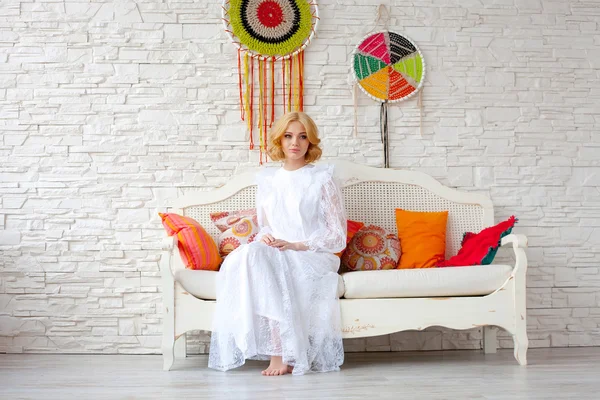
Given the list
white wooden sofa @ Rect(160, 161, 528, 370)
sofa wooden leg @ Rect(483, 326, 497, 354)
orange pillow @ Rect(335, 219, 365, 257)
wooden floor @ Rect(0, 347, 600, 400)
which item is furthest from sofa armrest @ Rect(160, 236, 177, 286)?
sofa wooden leg @ Rect(483, 326, 497, 354)

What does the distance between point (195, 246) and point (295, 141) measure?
2.22ft

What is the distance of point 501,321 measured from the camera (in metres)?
3.04

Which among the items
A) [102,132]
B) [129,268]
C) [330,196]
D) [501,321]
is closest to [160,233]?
[129,268]

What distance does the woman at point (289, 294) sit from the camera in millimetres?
2842

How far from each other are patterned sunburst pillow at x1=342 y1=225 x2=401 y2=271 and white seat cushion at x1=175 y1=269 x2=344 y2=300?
37cm

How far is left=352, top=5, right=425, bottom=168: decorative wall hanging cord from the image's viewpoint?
3.81 metres

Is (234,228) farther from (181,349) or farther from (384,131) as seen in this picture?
(384,131)

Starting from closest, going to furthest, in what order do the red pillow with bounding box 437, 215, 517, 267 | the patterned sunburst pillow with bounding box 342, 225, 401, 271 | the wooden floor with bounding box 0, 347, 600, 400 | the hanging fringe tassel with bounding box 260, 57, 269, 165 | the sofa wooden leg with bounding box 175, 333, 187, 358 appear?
the wooden floor with bounding box 0, 347, 600, 400
the red pillow with bounding box 437, 215, 517, 267
the patterned sunburst pillow with bounding box 342, 225, 401, 271
the sofa wooden leg with bounding box 175, 333, 187, 358
the hanging fringe tassel with bounding box 260, 57, 269, 165

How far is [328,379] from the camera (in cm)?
269

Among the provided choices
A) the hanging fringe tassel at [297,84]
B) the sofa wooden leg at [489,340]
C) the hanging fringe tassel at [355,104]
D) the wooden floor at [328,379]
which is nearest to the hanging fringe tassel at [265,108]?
the hanging fringe tassel at [297,84]

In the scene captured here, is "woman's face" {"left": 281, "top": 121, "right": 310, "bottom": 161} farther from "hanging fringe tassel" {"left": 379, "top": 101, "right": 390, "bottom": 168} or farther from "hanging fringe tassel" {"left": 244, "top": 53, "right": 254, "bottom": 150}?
"hanging fringe tassel" {"left": 379, "top": 101, "right": 390, "bottom": 168}

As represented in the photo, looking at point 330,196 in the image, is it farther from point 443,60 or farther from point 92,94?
point 92,94

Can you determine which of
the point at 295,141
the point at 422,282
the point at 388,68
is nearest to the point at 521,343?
the point at 422,282

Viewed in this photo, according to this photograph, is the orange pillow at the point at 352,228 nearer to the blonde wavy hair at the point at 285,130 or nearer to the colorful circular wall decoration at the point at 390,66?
the blonde wavy hair at the point at 285,130
